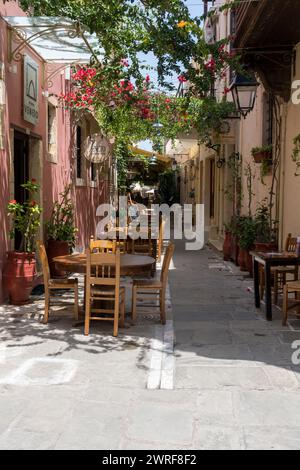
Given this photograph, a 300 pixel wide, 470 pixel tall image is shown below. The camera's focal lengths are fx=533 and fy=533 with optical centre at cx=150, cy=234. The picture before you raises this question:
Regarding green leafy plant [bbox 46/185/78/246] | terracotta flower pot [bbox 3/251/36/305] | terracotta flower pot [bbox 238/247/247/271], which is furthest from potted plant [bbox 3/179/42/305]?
terracotta flower pot [bbox 238/247/247/271]

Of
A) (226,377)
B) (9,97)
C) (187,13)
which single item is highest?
(187,13)

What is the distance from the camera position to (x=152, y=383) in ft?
14.4

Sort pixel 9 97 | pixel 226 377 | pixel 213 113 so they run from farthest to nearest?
pixel 213 113
pixel 9 97
pixel 226 377

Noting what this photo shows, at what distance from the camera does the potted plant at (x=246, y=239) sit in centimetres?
999

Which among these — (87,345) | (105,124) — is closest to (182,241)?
(105,124)

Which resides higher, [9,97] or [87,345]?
[9,97]

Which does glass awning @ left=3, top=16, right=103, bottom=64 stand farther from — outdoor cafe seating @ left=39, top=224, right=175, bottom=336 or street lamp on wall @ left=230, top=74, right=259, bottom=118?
outdoor cafe seating @ left=39, top=224, right=175, bottom=336

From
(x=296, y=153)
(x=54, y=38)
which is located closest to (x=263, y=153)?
(x=296, y=153)

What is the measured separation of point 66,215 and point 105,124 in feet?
13.4

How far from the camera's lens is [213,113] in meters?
13.1

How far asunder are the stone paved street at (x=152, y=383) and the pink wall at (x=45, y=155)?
1817mm

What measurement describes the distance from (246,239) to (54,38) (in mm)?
4983

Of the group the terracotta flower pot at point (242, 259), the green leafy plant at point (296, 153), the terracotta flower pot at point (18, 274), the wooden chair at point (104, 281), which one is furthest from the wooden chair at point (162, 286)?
the terracotta flower pot at point (242, 259)

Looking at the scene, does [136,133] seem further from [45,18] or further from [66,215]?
[45,18]
